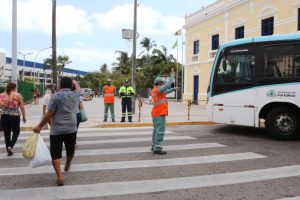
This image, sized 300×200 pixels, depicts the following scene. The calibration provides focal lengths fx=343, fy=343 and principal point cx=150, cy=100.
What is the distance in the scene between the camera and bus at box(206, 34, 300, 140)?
9656 millimetres

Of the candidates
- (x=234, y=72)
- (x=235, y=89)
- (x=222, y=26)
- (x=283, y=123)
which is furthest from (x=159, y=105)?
(x=222, y=26)

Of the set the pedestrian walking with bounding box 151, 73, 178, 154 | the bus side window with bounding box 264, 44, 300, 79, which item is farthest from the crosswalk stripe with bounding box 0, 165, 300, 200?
the bus side window with bounding box 264, 44, 300, 79

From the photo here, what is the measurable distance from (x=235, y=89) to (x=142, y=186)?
242 inches

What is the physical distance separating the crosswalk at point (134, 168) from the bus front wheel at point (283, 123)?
191cm

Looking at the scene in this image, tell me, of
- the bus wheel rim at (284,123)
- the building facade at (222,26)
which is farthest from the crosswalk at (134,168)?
the building facade at (222,26)

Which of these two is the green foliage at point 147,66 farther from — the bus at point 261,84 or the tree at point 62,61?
the bus at point 261,84

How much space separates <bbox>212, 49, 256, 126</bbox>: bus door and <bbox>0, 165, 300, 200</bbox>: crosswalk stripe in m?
4.24

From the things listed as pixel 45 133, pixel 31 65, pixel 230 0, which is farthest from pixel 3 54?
pixel 45 133

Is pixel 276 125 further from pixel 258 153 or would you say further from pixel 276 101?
pixel 258 153

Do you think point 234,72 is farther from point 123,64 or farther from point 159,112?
point 123,64

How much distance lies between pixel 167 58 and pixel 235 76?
50.1 meters

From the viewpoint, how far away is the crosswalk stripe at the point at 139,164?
20.8ft

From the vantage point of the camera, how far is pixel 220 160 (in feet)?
23.6

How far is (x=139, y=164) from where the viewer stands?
22.5 feet
